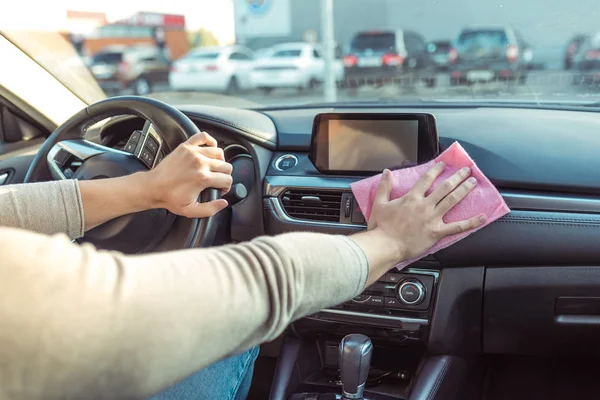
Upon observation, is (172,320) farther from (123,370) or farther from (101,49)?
(101,49)

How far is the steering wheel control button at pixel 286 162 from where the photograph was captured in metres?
2.25

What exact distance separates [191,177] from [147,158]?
393mm

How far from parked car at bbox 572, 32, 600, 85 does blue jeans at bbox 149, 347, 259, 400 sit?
1.47m

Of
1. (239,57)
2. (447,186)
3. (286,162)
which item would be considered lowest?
(239,57)

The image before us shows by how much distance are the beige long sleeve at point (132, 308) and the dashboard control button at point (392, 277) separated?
1.06 m


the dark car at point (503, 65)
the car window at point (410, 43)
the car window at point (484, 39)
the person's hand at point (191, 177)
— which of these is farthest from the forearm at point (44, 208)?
the car window at point (410, 43)

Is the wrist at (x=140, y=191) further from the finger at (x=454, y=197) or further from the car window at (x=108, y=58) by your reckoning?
the car window at (x=108, y=58)

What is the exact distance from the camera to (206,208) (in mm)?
1740

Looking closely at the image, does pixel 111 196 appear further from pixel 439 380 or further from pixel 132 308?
pixel 439 380

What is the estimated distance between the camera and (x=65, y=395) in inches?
31.1

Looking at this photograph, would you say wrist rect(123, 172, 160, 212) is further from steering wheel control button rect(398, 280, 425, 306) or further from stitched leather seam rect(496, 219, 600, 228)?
stitched leather seam rect(496, 219, 600, 228)

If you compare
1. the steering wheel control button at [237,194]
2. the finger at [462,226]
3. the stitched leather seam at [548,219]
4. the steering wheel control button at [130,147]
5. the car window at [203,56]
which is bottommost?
the car window at [203,56]

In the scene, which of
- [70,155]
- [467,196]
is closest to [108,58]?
[70,155]

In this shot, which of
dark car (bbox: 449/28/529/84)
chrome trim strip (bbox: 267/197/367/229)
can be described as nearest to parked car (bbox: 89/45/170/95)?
dark car (bbox: 449/28/529/84)
